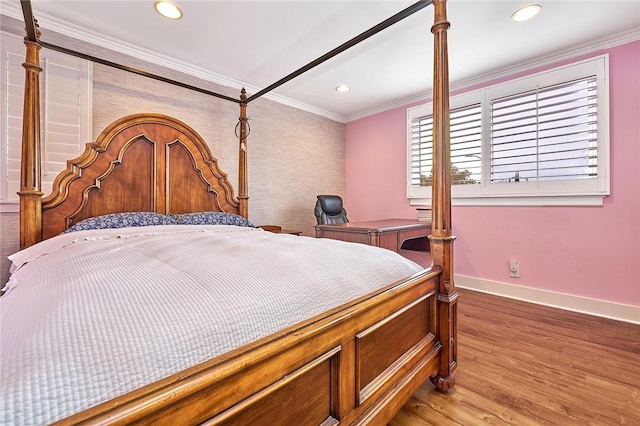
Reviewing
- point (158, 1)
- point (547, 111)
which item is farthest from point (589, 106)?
point (158, 1)

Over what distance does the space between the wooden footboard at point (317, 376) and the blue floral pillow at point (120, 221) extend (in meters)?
1.85

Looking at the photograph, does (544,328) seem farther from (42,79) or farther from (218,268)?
(42,79)

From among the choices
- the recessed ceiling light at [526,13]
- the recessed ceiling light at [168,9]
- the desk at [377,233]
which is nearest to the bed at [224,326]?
the recessed ceiling light at [168,9]

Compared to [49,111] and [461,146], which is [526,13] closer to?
[461,146]

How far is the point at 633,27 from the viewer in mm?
2311

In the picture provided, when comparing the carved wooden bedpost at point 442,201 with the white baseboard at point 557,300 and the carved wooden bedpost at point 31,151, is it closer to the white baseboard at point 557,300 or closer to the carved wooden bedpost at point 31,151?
the white baseboard at point 557,300

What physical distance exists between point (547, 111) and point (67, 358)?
12.1 feet

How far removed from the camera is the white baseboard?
236 centimetres

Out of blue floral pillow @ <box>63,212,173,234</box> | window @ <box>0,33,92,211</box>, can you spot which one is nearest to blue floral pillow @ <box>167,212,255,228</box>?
blue floral pillow @ <box>63,212,173,234</box>

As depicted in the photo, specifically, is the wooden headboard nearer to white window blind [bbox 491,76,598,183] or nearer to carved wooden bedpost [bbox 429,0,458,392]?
carved wooden bedpost [bbox 429,0,458,392]

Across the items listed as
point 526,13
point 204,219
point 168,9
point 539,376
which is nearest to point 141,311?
point 204,219

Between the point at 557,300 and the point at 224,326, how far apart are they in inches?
128

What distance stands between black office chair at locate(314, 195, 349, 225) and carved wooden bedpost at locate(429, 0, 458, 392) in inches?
82.1

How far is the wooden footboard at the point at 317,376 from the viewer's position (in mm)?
513
